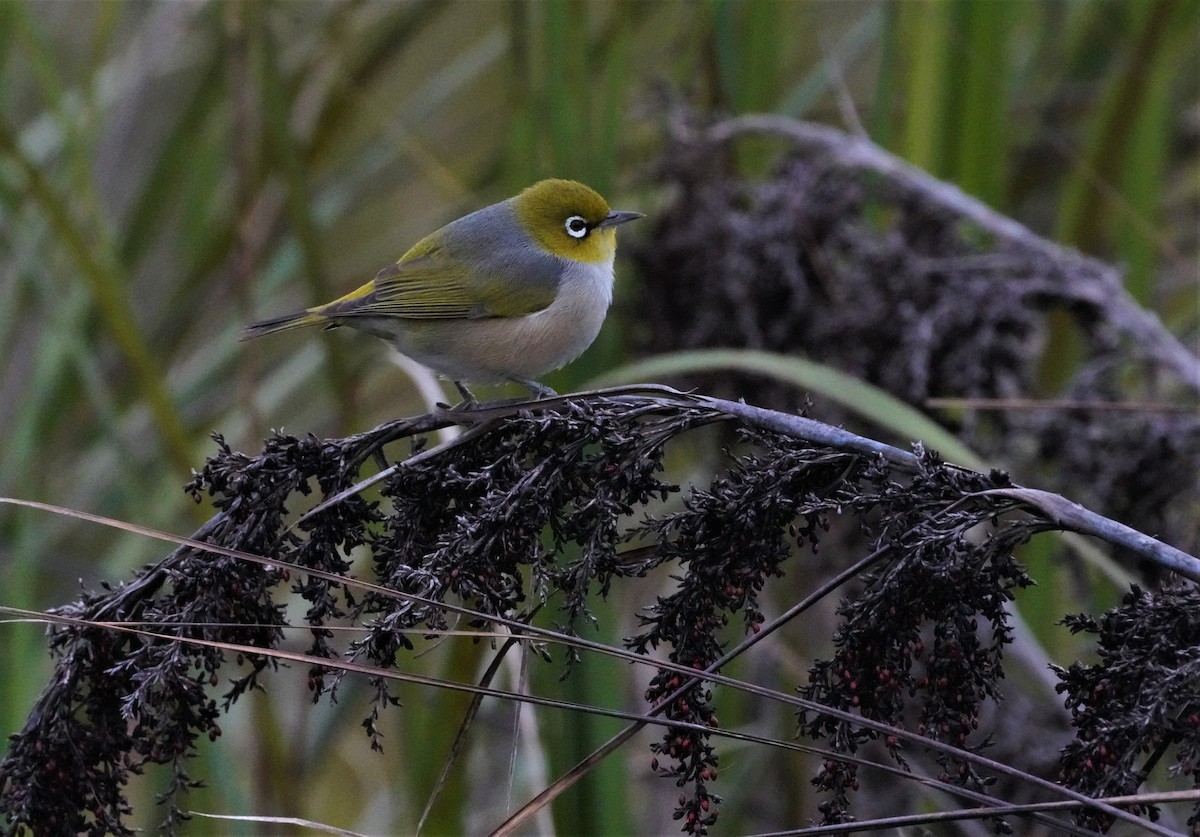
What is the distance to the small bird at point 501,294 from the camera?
299cm

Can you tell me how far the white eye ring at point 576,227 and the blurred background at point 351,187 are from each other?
0.35ft

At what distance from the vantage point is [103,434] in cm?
402

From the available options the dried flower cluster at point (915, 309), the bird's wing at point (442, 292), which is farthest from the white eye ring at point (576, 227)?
the dried flower cluster at point (915, 309)

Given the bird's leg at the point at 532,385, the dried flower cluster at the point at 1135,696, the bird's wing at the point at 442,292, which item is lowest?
the dried flower cluster at the point at 1135,696

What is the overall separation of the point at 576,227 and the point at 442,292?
45cm

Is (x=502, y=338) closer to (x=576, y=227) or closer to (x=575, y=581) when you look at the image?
(x=576, y=227)

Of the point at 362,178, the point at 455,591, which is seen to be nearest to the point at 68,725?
the point at 455,591

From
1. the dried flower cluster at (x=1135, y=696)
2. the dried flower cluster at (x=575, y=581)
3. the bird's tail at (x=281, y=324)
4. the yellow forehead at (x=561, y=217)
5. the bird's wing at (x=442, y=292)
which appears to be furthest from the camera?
the yellow forehead at (x=561, y=217)

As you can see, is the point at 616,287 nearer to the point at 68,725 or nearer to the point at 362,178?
the point at 362,178

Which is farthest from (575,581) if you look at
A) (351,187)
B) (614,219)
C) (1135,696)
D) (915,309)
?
(351,187)

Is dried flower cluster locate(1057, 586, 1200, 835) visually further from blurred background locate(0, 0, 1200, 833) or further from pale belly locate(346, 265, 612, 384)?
pale belly locate(346, 265, 612, 384)

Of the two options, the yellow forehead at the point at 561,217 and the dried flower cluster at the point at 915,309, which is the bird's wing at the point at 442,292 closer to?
the yellow forehead at the point at 561,217

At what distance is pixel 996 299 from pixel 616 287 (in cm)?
145

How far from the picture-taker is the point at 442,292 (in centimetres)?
312
